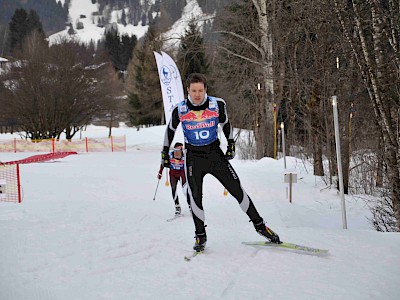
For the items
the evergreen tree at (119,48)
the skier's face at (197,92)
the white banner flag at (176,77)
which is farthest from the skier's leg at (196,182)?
the evergreen tree at (119,48)

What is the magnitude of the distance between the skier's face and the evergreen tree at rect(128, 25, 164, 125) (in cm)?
4387

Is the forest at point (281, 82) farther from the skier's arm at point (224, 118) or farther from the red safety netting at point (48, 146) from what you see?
the red safety netting at point (48, 146)

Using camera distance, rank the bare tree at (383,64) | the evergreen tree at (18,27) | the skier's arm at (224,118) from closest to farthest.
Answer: the skier's arm at (224,118) → the bare tree at (383,64) → the evergreen tree at (18,27)

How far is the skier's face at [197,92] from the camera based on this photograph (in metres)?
4.54

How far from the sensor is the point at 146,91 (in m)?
49.0

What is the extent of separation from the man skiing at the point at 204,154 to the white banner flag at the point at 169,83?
11.2m

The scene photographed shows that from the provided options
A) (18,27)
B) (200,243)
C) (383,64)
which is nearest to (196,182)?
(200,243)

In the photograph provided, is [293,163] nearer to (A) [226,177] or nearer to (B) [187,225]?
(B) [187,225]

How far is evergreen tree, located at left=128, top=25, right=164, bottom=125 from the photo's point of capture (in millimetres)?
48500

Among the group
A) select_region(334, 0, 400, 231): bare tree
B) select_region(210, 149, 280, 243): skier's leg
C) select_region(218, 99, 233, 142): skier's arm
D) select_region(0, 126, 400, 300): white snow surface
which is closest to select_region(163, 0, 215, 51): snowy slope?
select_region(0, 126, 400, 300): white snow surface

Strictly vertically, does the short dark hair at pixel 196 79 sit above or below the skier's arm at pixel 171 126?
above

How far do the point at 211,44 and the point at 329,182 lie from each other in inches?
342

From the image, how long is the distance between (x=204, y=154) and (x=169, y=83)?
12322 mm

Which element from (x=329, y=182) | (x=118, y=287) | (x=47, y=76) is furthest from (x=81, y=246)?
(x=47, y=76)
